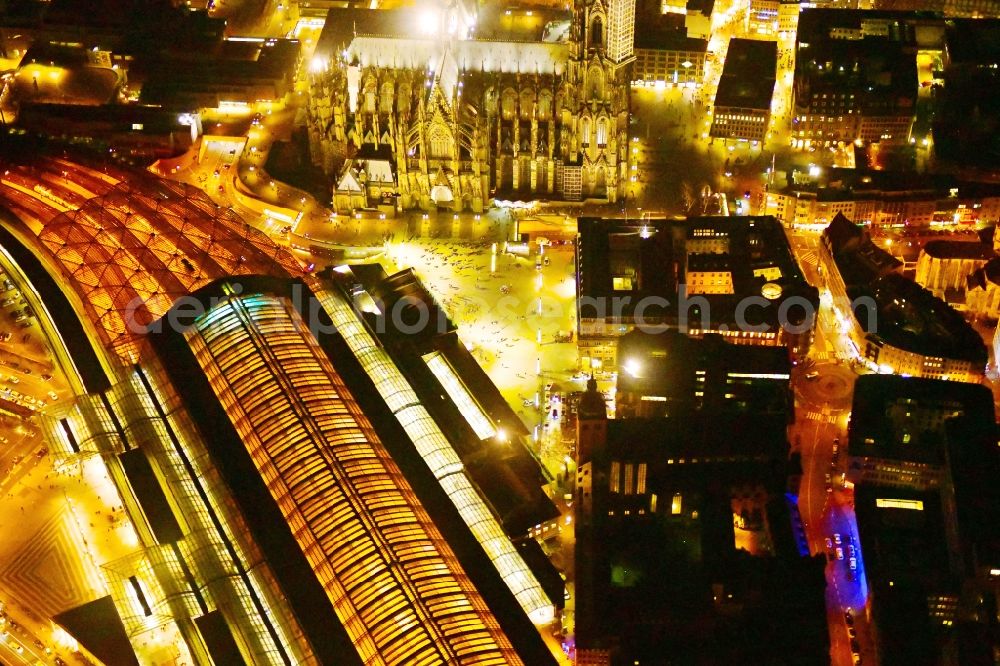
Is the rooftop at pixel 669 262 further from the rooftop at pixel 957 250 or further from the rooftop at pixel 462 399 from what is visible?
the rooftop at pixel 957 250

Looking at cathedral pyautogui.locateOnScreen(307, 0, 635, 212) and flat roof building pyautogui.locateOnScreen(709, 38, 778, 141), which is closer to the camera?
cathedral pyautogui.locateOnScreen(307, 0, 635, 212)

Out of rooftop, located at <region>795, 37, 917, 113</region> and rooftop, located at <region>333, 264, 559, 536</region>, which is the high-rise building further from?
rooftop, located at <region>333, 264, 559, 536</region>

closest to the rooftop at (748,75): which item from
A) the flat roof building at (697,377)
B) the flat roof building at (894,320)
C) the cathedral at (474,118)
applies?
the cathedral at (474,118)

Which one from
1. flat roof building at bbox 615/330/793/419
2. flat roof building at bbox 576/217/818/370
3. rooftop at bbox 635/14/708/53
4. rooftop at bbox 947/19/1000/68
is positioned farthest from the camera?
rooftop at bbox 635/14/708/53

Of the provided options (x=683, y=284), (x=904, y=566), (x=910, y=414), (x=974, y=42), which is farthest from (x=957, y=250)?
(x=974, y=42)

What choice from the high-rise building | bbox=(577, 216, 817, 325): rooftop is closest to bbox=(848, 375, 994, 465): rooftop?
bbox=(577, 216, 817, 325): rooftop

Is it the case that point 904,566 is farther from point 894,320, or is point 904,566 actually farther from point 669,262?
point 669,262

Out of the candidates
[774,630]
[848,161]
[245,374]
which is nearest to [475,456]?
[245,374]
